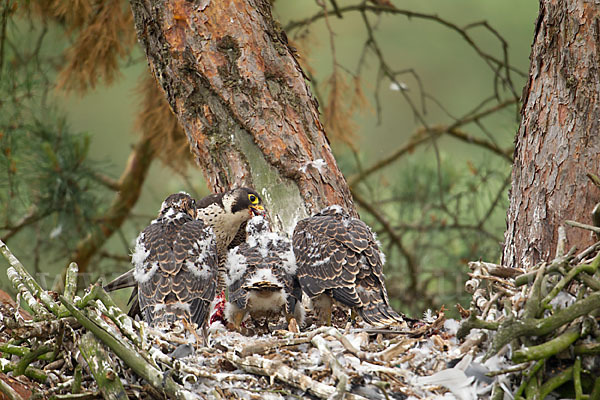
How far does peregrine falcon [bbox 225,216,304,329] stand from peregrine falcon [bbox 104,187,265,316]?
367mm

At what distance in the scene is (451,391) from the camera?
2.35 metres

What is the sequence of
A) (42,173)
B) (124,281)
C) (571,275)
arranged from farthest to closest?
(42,173)
(124,281)
(571,275)

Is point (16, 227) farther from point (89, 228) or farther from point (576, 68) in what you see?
point (576, 68)

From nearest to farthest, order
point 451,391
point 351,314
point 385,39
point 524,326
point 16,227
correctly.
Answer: point 524,326, point 451,391, point 351,314, point 16,227, point 385,39

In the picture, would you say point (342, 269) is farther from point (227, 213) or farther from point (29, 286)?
point (29, 286)

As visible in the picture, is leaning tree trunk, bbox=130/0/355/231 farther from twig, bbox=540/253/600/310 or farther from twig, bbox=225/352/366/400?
twig, bbox=540/253/600/310

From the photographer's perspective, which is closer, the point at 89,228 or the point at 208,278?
the point at 208,278

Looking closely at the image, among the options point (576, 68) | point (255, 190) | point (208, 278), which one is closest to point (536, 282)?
point (576, 68)

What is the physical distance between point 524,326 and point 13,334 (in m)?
1.58

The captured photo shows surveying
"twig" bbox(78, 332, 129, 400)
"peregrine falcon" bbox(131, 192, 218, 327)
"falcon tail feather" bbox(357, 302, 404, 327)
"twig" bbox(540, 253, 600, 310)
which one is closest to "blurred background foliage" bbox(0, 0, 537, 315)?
"peregrine falcon" bbox(131, 192, 218, 327)

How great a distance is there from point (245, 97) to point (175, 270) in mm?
1097

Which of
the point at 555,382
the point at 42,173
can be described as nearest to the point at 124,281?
the point at 42,173

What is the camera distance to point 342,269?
129 inches

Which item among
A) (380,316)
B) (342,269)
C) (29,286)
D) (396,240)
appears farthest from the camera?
(396,240)
